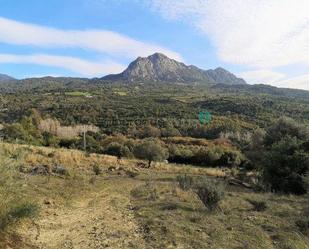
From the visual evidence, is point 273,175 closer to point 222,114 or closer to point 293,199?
point 293,199

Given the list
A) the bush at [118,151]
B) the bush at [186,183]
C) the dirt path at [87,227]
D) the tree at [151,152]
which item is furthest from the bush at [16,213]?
the bush at [118,151]

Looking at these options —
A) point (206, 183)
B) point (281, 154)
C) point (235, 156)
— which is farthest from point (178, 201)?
point (235, 156)

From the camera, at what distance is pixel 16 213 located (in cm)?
843

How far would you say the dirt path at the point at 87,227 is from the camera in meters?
8.63

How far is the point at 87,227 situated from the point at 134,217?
155 cm

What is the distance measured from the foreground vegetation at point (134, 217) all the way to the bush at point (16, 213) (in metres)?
0.04

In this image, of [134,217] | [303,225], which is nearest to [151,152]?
[134,217]

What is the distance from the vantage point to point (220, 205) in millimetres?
13047

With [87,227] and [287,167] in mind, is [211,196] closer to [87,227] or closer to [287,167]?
[87,227]

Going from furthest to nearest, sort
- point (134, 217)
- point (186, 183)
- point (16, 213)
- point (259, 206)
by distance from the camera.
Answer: point (186, 183) < point (259, 206) < point (134, 217) < point (16, 213)

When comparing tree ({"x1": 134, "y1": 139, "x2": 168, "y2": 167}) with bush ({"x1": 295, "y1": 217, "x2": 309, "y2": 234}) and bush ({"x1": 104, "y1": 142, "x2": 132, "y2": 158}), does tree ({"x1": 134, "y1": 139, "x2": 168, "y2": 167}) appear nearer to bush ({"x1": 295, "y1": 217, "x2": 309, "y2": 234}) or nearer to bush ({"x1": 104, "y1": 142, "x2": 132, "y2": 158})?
bush ({"x1": 104, "y1": 142, "x2": 132, "y2": 158})

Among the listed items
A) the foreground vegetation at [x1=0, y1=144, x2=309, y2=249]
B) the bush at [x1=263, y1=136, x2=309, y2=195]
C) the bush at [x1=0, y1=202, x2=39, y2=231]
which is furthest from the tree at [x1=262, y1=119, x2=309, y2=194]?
the bush at [x1=0, y1=202, x2=39, y2=231]

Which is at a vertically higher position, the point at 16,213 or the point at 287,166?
the point at 16,213

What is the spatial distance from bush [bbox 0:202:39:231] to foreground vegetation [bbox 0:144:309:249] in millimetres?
36
